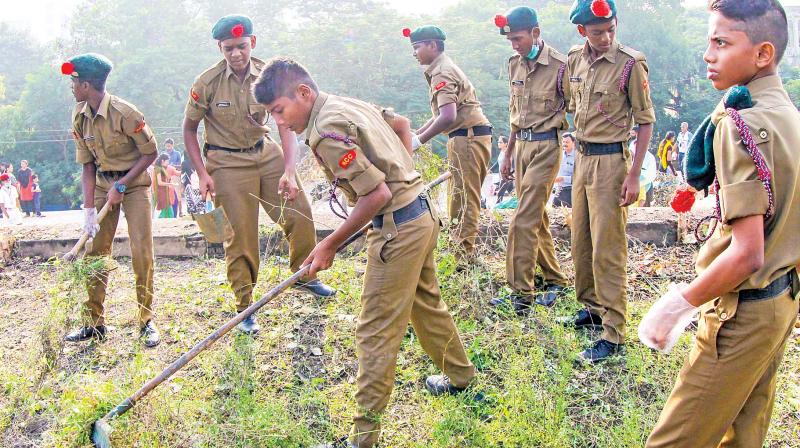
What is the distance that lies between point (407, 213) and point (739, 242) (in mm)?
1501

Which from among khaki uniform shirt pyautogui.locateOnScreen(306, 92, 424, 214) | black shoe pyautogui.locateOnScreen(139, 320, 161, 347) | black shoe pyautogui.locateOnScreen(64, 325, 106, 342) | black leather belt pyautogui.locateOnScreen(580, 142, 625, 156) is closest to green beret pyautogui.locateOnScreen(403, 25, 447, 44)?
black leather belt pyautogui.locateOnScreen(580, 142, 625, 156)

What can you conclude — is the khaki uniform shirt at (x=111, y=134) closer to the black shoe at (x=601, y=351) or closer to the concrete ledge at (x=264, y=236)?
the concrete ledge at (x=264, y=236)

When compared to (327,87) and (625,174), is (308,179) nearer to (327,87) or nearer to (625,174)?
(625,174)

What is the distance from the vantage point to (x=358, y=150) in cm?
287

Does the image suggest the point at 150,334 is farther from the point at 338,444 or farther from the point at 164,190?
the point at 164,190

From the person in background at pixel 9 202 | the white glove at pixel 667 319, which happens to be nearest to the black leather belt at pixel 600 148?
the white glove at pixel 667 319

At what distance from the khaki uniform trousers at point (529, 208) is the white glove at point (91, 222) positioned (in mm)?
2877

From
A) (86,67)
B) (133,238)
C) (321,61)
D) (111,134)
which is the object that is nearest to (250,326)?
(133,238)

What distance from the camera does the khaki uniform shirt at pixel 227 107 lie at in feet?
15.1

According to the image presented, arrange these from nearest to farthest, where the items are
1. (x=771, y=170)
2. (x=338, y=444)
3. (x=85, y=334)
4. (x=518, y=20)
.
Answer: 1. (x=771, y=170)
2. (x=338, y=444)
3. (x=518, y=20)
4. (x=85, y=334)

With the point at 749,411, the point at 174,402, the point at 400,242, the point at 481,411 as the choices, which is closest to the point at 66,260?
the point at 174,402

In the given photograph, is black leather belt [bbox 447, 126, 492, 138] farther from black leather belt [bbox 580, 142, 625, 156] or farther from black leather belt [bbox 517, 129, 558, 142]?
black leather belt [bbox 580, 142, 625, 156]

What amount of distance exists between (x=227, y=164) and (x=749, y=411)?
3525 mm

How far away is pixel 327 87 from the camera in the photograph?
83.7 ft
